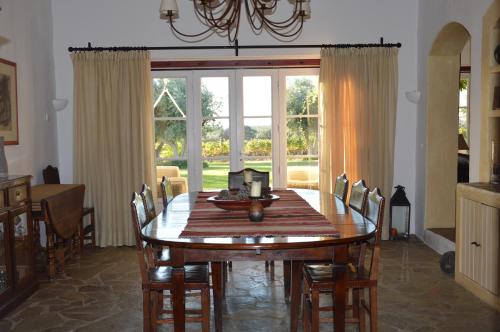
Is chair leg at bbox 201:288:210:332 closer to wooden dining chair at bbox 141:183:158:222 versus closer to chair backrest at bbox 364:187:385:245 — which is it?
wooden dining chair at bbox 141:183:158:222

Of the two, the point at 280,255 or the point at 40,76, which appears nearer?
the point at 280,255

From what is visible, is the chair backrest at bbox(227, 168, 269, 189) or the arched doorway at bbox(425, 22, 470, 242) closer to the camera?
the chair backrest at bbox(227, 168, 269, 189)

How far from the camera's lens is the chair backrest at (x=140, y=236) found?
2.80m

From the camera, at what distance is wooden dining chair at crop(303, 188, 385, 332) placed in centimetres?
271

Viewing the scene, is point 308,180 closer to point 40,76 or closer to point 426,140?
point 426,140

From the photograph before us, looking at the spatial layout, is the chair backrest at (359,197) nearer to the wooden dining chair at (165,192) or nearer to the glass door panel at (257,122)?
the wooden dining chair at (165,192)

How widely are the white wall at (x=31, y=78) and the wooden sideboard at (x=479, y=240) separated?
3858mm

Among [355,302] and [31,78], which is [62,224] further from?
[355,302]

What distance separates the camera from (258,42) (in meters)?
5.81

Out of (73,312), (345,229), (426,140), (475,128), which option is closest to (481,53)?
(475,128)

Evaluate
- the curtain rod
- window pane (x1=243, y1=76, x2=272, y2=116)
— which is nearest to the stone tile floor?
window pane (x1=243, y1=76, x2=272, y2=116)

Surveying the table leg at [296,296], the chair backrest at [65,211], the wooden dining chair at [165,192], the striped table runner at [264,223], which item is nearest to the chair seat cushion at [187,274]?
the striped table runner at [264,223]

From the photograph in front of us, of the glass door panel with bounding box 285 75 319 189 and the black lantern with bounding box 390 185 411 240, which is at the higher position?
the glass door panel with bounding box 285 75 319 189

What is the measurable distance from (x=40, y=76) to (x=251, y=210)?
352cm
